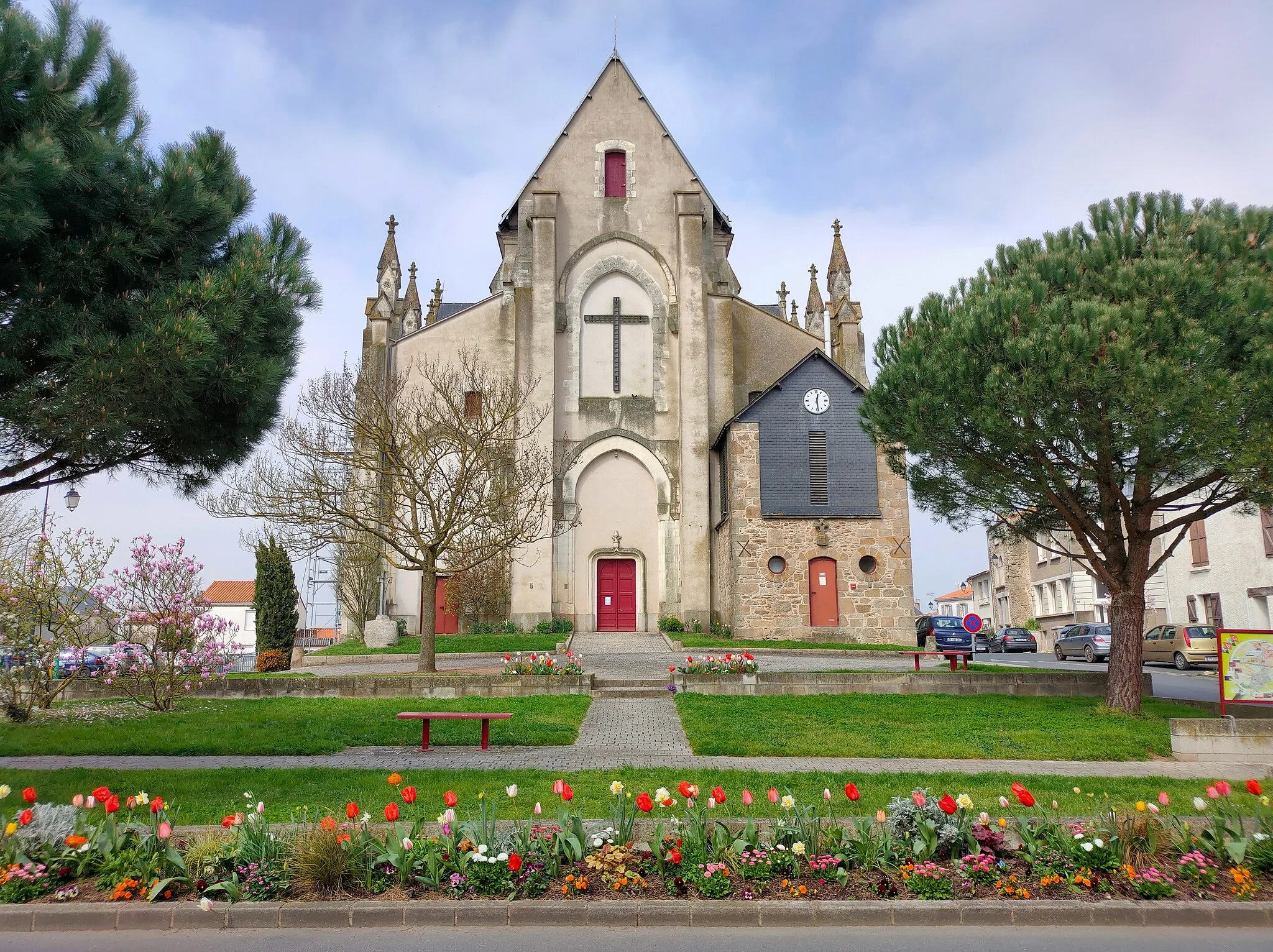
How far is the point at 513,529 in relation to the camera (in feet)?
67.1

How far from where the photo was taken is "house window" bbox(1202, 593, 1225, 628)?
112 ft

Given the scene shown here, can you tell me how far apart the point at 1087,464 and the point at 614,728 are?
8793 millimetres

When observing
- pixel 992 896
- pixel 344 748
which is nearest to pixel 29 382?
pixel 344 748

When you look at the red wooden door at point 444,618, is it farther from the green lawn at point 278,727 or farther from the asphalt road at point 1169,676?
the asphalt road at point 1169,676

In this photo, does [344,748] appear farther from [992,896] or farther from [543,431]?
[543,431]

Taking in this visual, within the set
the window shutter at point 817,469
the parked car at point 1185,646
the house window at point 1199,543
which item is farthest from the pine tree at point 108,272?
the house window at point 1199,543

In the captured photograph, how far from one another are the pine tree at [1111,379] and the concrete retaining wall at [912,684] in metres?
1.95

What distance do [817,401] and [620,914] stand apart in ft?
84.3

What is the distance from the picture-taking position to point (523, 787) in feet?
29.8

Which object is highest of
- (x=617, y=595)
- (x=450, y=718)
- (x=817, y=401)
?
(x=817, y=401)

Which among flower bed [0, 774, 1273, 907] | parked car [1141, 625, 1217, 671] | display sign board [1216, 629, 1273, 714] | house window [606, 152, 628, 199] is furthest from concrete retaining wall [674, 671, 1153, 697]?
house window [606, 152, 628, 199]

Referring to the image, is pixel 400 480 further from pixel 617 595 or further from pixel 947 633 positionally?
pixel 947 633

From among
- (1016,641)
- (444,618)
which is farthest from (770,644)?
(1016,641)

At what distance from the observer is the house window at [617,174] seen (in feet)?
111
